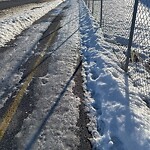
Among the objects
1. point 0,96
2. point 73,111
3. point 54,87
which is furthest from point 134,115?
point 0,96

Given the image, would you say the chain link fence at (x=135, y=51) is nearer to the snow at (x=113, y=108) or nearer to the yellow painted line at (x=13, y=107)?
the snow at (x=113, y=108)

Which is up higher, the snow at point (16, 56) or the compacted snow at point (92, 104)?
the compacted snow at point (92, 104)

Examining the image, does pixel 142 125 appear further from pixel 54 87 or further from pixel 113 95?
pixel 54 87

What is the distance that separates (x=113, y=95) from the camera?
6.08 meters

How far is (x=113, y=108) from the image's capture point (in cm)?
554

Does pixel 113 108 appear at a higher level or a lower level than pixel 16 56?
higher

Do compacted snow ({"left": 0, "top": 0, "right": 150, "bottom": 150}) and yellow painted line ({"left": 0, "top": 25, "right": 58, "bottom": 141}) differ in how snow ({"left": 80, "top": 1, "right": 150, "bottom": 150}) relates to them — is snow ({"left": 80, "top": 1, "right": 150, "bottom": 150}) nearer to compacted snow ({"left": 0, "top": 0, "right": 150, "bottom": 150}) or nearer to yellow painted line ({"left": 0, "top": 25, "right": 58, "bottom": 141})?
compacted snow ({"left": 0, "top": 0, "right": 150, "bottom": 150})

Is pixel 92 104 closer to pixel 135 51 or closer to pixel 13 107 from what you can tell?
pixel 13 107

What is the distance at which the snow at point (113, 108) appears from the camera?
15.0ft

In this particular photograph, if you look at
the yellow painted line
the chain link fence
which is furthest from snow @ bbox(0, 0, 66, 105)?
the chain link fence

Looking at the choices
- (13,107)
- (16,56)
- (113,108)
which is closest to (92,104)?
(113,108)

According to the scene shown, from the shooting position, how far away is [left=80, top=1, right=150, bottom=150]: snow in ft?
15.0

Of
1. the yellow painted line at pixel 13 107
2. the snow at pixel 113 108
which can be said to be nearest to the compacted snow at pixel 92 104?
the snow at pixel 113 108

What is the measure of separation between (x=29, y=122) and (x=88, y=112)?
1218 millimetres
